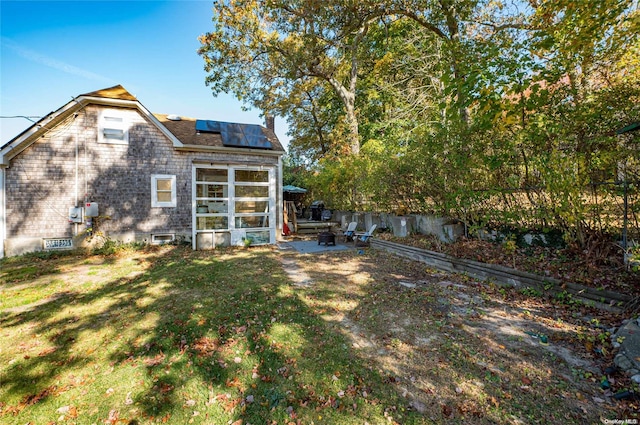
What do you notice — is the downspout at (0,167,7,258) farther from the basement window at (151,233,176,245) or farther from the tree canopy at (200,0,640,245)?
the tree canopy at (200,0,640,245)

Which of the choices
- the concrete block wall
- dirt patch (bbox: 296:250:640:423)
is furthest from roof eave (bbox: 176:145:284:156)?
dirt patch (bbox: 296:250:640:423)

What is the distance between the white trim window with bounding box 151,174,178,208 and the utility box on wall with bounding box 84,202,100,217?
1665 mm

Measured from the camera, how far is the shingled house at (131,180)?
8898 mm

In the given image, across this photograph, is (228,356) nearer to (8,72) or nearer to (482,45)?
(482,45)

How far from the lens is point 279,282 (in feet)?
20.2

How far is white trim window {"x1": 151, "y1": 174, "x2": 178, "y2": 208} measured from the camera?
10.3m

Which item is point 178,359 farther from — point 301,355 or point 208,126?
point 208,126

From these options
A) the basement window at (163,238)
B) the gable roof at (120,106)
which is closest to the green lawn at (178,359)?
the basement window at (163,238)

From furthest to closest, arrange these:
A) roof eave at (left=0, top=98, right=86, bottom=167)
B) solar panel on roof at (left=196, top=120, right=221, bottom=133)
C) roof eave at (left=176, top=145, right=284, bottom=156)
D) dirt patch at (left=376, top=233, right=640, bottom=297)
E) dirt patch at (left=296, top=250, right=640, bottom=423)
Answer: solar panel on roof at (left=196, top=120, right=221, bottom=133) < roof eave at (left=176, top=145, right=284, bottom=156) < roof eave at (left=0, top=98, right=86, bottom=167) < dirt patch at (left=376, top=233, right=640, bottom=297) < dirt patch at (left=296, top=250, right=640, bottom=423)

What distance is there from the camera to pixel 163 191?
1041 centimetres

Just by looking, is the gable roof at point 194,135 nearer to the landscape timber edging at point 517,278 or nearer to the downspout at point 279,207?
the downspout at point 279,207

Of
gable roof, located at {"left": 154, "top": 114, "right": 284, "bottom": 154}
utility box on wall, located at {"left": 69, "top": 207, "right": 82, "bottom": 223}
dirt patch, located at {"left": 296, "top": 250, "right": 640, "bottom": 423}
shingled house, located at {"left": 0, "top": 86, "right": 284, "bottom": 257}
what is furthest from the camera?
gable roof, located at {"left": 154, "top": 114, "right": 284, "bottom": 154}

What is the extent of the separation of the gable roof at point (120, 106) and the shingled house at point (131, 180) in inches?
1.1

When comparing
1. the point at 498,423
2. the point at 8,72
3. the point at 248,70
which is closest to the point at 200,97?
the point at 248,70
